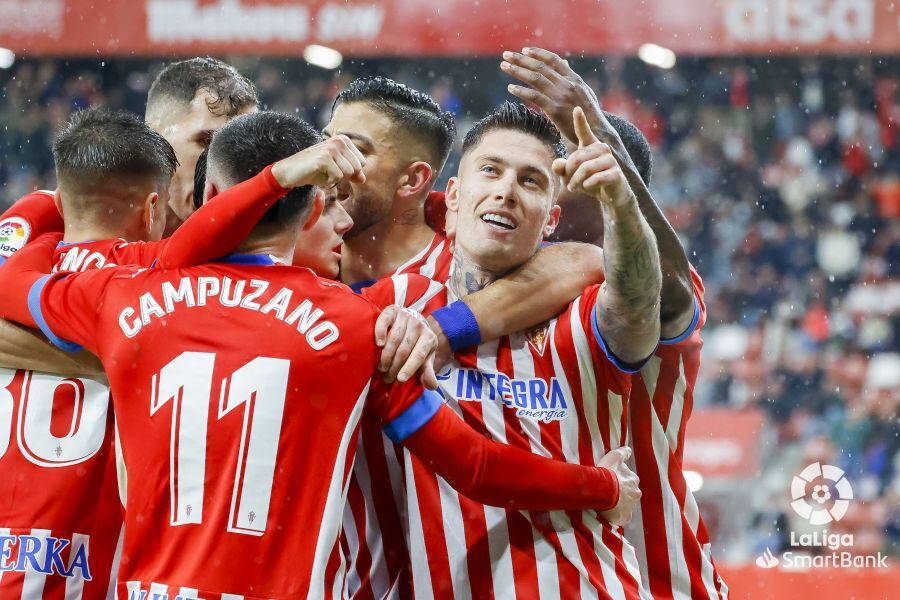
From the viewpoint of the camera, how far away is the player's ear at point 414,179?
11.5ft

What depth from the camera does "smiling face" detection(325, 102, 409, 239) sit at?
11.4 ft

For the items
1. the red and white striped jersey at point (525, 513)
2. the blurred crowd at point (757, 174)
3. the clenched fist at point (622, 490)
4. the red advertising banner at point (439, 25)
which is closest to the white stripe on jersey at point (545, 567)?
the red and white striped jersey at point (525, 513)

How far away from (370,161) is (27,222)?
1069mm

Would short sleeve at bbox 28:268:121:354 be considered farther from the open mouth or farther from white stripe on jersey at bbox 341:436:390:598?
the open mouth

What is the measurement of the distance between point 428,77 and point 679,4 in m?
3.85

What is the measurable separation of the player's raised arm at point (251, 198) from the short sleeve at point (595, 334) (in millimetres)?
773

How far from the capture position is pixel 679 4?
37.4 feet

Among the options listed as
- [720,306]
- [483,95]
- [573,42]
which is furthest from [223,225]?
[483,95]

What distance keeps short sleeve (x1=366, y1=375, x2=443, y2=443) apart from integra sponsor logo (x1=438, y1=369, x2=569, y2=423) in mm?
404

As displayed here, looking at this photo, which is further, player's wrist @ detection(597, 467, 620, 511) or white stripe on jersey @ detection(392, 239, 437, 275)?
white stripe on jersey @ detection(392, 239, 437, 275)

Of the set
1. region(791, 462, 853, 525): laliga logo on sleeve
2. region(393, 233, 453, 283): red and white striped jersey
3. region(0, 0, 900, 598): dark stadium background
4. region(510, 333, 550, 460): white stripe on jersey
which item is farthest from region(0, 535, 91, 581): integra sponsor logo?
region(791, 462, 853, 525): laliga logo on sleeve

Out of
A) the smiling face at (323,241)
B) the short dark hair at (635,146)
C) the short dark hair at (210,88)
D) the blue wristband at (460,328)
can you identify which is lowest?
the blue wristband at (460,328)

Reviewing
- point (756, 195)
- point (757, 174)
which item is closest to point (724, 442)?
point (756, 195)

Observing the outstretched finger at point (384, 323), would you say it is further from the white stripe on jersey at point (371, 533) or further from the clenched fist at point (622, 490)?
the clenched fist at point (622, 490)
